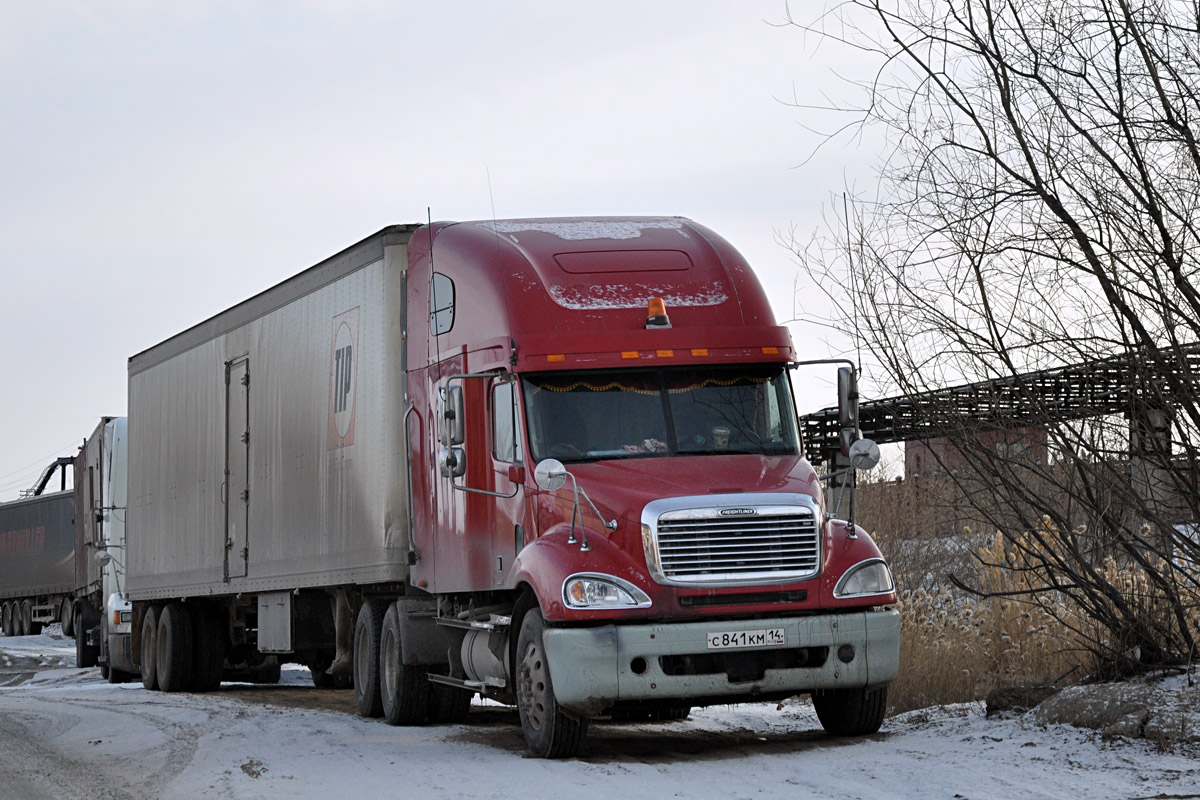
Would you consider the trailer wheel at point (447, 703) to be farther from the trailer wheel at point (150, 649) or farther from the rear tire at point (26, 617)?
the rear tire at point (26, 617)

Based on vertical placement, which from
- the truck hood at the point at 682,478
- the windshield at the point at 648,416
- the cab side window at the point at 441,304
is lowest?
the truck hood at the point at 682,478

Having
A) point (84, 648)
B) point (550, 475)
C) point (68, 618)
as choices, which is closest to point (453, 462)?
point (550, 475)

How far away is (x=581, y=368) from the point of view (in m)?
11.6

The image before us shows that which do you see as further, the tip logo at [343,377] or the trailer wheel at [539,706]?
the tip logo at [343,377]

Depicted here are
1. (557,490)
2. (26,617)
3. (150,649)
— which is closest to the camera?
(557,490)

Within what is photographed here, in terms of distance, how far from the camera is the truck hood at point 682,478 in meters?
10.8

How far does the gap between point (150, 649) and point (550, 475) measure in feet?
40.8

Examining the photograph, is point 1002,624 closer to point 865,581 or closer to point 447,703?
point 865,581

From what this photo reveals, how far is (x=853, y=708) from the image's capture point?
1145 centimetres

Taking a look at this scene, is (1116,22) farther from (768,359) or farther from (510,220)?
(510,220)

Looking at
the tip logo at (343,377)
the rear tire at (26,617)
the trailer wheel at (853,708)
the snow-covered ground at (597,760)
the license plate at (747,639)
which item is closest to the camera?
the snow-covered ground at (597,760)

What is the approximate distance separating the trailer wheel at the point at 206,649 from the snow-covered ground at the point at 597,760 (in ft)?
16.1

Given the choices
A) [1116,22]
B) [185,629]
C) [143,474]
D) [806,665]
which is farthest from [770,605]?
[143,474]

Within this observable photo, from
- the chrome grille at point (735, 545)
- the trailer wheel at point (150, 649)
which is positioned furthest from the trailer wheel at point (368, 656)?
the trailer wheel at point (150, 649)
